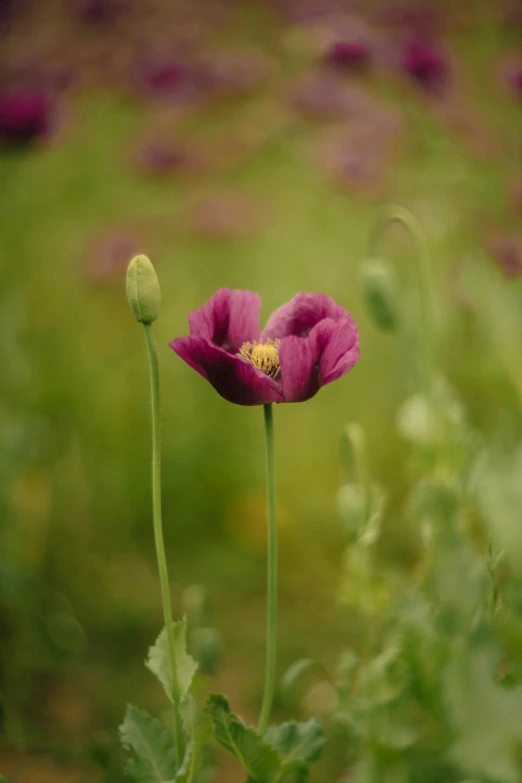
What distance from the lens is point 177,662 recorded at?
1.43 feet

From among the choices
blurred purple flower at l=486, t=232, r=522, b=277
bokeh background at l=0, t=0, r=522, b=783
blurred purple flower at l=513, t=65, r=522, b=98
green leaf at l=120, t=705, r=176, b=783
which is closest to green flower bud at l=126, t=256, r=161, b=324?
green leaf at l=120, t=705, r=176, b=783

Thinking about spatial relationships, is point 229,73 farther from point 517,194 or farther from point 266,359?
point 266,359

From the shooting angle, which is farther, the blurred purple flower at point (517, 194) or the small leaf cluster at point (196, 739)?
the blurred purple flower at point (517, 194)

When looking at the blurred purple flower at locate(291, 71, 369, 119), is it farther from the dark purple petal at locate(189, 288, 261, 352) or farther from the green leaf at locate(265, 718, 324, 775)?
the green leaf at locate(265, 718, 324, 775)

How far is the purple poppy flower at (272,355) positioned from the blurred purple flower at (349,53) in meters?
0.65

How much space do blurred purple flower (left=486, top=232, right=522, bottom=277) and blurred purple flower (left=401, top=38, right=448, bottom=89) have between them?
24 centimetres

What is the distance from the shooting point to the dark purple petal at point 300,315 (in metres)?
0.48

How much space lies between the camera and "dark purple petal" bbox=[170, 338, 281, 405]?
422 millimetres

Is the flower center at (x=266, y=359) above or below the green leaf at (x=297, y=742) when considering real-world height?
above

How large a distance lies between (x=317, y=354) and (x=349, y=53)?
716mm

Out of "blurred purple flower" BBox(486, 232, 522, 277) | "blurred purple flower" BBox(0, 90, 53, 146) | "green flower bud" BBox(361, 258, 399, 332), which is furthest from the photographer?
"blurred purple flower" BBox(0, 90, 53, 146)

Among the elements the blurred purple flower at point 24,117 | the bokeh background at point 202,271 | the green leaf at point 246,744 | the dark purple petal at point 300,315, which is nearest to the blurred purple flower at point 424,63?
the bokeh background at point 202,271

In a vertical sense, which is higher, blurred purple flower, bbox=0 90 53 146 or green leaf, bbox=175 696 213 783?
blurred purple flower, bbox=0 90 53 146

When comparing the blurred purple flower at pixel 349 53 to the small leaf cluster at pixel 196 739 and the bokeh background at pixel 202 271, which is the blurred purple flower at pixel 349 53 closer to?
the bokeh background at pixel 202 271
